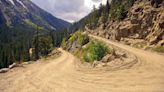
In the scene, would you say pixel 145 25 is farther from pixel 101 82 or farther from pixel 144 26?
pixel 101 82

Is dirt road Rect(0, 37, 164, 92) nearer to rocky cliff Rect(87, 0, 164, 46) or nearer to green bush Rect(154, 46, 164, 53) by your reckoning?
green bush Rect(154, 46, 164, 53)

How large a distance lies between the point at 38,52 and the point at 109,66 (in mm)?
91577

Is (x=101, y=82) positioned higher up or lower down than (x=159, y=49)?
lower down

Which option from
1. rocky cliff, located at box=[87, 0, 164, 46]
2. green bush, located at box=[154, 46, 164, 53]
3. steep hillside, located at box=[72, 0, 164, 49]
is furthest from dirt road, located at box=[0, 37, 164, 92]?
rocky cliff, located at box=[87, 0, 164, 46]

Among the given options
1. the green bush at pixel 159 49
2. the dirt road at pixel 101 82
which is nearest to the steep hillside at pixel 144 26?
the green bush at pixel 159 49

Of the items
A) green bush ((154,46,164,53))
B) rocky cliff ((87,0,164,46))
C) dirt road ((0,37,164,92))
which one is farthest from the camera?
rocky cliff ((87,0,164,46))

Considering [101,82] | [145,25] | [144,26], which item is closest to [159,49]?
[145,25]

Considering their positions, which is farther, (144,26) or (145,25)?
(144,26)

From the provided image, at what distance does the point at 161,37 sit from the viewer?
50.5m

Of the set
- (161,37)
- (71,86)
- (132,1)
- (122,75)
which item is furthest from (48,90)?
(132,1)

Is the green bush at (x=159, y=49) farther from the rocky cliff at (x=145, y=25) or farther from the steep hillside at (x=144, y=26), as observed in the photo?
the rocky cliff at (x=145, y=25)

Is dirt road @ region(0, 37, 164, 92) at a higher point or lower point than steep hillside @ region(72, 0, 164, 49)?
lower

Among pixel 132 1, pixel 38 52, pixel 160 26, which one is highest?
pixel 132 1

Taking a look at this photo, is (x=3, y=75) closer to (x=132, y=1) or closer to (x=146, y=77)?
(x=146, y=77)
